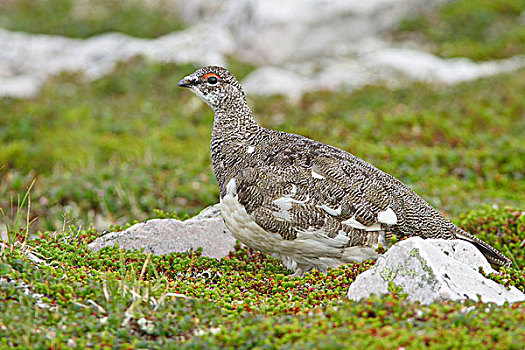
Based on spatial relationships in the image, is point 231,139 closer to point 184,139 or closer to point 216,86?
point 216,86

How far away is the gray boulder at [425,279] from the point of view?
4.22m

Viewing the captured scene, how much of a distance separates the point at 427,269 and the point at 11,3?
2106cm

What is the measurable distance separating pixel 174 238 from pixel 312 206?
5.06 ft

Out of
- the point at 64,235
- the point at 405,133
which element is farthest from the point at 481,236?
the point at 405,133

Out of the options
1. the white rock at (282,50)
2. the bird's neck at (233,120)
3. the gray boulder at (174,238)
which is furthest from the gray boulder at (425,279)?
the white rock at (282,50)

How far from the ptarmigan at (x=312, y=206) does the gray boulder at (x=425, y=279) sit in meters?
0.84

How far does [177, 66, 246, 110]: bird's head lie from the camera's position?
601 cm

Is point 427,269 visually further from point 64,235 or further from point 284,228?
point 64,235

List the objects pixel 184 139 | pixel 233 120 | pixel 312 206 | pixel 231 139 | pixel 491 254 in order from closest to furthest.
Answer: pixel 312 206 < pixel 491 254 < pixel 231 139 < pixel 233 120 < pixel 184 139

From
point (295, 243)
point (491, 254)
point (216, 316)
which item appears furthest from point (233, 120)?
point (491, 254)

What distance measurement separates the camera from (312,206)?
17.2 ft

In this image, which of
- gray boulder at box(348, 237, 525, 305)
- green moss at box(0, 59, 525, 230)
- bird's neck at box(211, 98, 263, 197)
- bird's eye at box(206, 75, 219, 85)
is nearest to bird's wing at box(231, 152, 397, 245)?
bird's neck at box(211, 98, 263, 197)

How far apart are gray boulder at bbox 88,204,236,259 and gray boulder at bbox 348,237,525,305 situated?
78.1 inches

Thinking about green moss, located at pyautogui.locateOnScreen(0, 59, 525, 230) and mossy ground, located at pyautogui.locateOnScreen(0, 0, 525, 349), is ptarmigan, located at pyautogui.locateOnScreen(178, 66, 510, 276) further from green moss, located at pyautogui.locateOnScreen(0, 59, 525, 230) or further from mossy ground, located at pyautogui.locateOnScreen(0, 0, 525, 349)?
green moss, located at pyautogui.locateOnScreen(0, 59, 525, 230)
